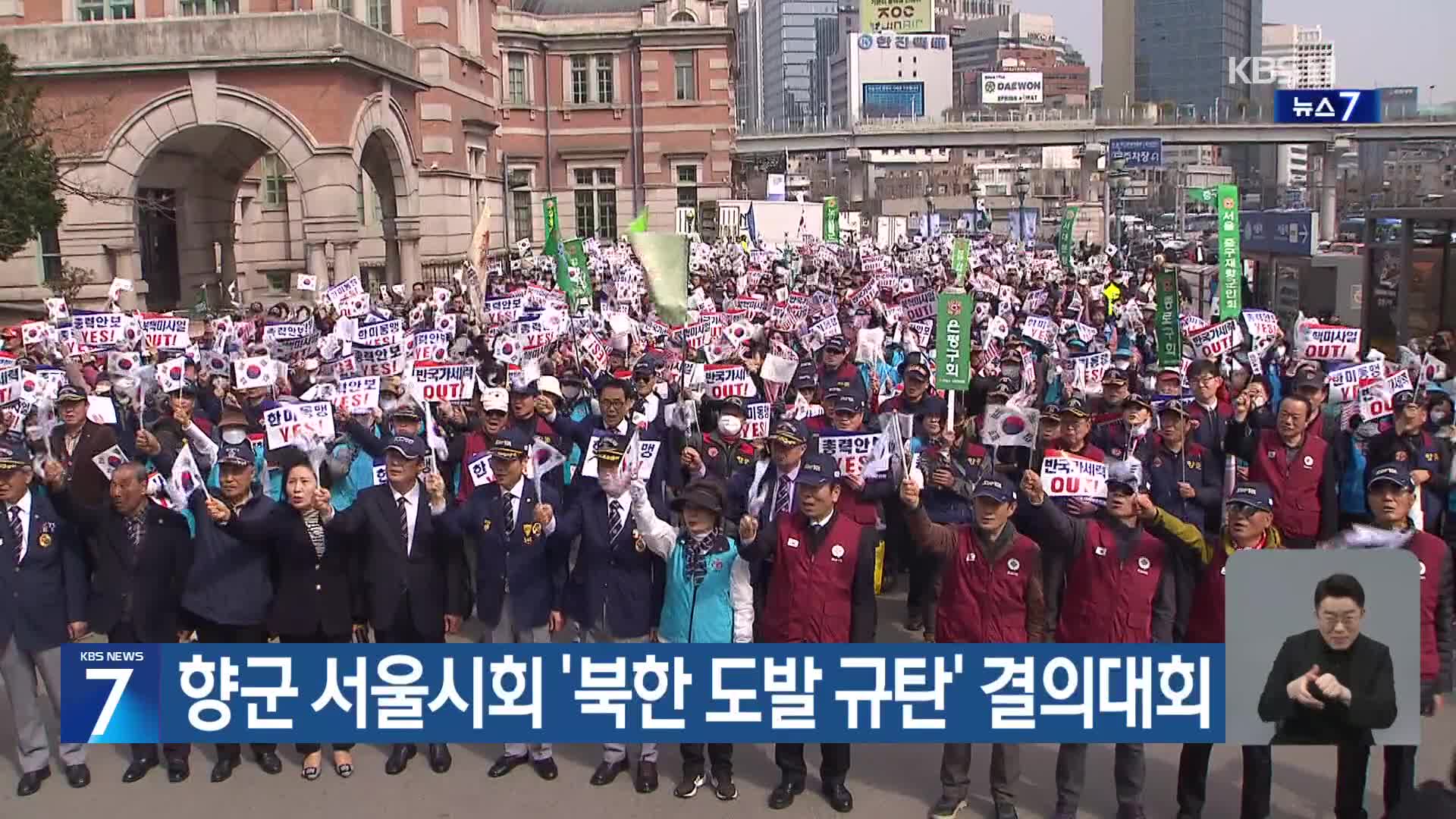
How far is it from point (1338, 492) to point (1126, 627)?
3730 mm

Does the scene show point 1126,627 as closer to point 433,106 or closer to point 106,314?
point 106,314

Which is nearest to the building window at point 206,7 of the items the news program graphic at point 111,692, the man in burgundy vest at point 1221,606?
the news program graphic at point 111,692

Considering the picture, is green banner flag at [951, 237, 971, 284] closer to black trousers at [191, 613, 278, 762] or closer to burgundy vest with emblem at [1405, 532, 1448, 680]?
burgundy vest with emblem at [1405, 532, 1448, 680]

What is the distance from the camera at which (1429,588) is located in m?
5.94

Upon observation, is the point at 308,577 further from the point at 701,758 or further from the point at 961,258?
the point at 961,258

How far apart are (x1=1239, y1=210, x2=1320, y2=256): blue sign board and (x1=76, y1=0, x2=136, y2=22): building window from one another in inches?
848

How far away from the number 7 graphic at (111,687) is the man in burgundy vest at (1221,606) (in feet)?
15.6

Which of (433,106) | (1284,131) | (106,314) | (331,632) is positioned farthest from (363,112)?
(1284,131)

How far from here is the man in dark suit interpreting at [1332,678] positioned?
493 cm

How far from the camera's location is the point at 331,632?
22.1 ft

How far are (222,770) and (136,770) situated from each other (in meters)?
0.46

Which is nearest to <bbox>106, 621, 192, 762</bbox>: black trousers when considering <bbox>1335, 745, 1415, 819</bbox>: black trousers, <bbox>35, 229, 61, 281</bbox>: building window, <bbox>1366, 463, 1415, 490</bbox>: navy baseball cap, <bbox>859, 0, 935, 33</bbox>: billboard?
<bbox>1335, 745, 1415, 819</bbox>: black trousers

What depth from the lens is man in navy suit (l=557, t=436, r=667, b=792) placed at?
6719 mm

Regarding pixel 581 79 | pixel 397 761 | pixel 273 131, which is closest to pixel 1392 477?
pixel 397 761
